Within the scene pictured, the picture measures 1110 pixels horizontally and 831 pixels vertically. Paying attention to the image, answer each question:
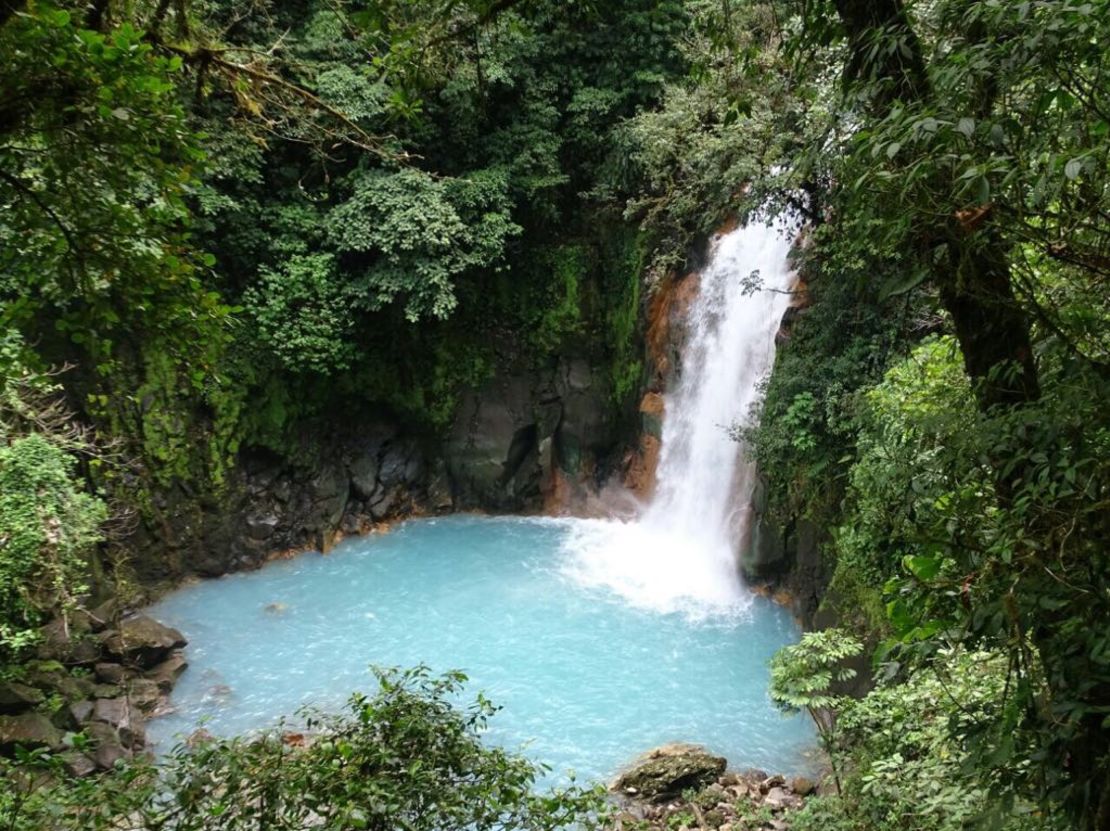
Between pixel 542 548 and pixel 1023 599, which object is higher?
pixel 1023 599

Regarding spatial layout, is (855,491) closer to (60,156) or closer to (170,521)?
(60,156)

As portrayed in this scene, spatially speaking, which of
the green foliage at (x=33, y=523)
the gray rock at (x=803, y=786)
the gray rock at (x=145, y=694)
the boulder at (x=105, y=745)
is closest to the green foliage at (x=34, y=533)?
the green foliage at (x=33, y=523)

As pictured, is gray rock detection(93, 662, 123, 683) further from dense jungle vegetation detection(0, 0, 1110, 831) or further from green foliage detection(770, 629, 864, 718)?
green foliage detection(770, 629, 864, 718)

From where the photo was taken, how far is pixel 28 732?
6.55 meters

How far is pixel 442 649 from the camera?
9.42 metres

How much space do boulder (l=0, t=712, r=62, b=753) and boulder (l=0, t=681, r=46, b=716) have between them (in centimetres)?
9

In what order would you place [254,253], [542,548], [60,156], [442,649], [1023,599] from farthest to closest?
[542,548]
[254,253]
[442,649]
[60,156]
[1023,599]

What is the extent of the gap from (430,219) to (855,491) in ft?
24.1

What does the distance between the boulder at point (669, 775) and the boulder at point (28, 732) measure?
5205mm

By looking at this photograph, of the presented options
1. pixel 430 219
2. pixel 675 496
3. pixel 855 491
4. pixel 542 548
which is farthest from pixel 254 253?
pixel 855 491

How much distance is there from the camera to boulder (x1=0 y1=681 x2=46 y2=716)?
6.73 meters

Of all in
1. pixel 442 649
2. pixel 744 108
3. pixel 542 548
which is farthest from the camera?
pixel 542 548

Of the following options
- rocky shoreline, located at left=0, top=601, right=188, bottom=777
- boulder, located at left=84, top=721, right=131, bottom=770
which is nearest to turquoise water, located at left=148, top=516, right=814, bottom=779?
rocky shoreline, located at left=0, top=601, right=188, bottom=777

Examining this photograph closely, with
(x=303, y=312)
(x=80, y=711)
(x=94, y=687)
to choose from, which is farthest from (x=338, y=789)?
(x=303, y=312)
